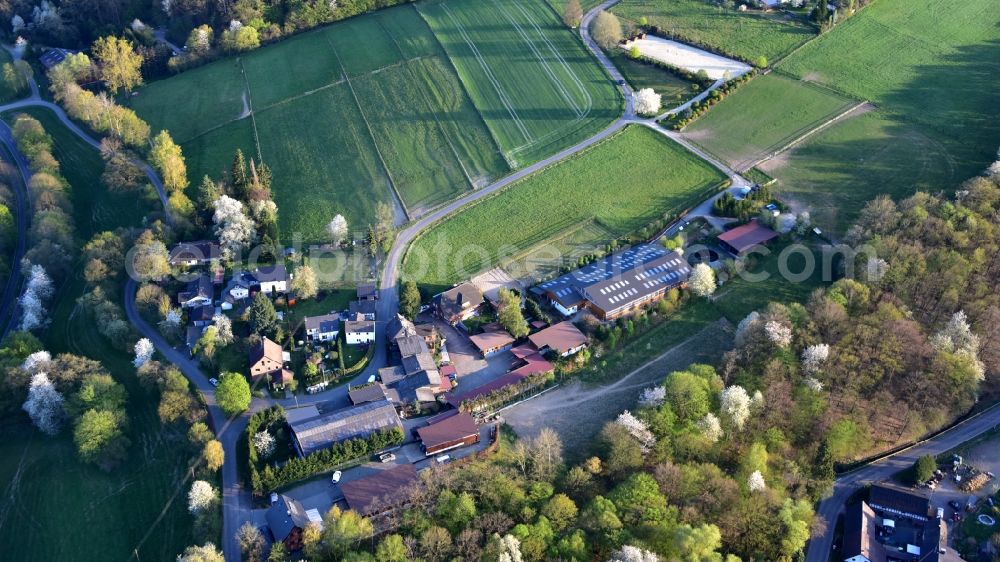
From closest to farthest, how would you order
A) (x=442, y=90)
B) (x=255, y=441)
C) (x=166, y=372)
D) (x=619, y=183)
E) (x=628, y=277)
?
(x=255, y=441) < (x=166, y=372) < (x=628, y=277) < (x=619, y=183) < (x=442, y=90)

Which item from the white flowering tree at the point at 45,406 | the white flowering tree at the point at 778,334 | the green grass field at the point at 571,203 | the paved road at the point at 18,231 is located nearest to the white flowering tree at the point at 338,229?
the green grass field at the point at 571,203

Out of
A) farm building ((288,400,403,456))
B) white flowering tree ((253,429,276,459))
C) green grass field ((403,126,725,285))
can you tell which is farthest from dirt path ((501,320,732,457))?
white flowering tree ((253,429,276,459))

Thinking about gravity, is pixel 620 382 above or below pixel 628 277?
below

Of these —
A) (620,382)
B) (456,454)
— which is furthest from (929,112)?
(456,454)

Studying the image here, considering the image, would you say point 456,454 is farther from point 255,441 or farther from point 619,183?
point 619,183

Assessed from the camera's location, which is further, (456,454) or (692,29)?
(692,29)

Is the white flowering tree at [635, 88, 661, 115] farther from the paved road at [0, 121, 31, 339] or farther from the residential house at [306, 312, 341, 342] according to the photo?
the paved road at [0, 121, 31, 339]

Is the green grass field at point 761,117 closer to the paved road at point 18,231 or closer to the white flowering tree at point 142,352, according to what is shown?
the white flowering tree at point 142,352
